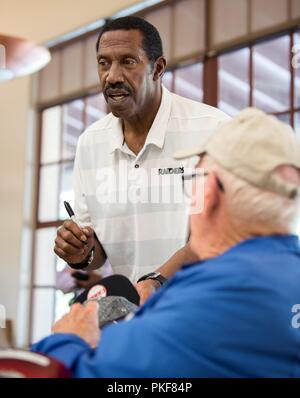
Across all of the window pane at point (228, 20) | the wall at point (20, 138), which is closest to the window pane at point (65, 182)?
the wall at point (20, 138)

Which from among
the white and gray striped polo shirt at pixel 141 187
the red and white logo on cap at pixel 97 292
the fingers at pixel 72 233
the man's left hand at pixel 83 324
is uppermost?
the white and gray striped polo shirt at pixel 141 187

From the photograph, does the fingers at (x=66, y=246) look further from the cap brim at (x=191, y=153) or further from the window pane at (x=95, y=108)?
the window pane at (x=95, y=108)

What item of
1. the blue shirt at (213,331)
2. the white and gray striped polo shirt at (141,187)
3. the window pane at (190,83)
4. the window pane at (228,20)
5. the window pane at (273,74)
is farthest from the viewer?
the window pane at (190,83)

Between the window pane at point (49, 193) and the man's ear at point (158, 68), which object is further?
the window pane at point (49, 193)

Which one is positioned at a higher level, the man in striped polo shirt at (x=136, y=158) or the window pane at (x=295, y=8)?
the window pane at (x=295, y=8)

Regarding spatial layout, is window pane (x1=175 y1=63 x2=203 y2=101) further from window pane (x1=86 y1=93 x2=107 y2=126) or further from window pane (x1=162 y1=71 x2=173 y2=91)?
window pane (x1=86 y1=93 x2=107 y2=126)

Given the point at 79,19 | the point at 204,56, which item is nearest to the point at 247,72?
the point at 204,56

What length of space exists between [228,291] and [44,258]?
2469 millimetres

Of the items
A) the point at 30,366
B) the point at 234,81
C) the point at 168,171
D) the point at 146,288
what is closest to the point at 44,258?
the point at 234,81

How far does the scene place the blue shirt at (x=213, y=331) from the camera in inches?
27.7

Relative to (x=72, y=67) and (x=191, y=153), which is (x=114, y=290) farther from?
(x=72, y=67)

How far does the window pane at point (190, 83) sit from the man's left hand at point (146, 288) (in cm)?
207

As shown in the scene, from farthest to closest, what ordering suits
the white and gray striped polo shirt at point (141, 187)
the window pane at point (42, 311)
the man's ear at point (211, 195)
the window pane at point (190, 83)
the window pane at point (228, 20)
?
the window pane at point (190, 83), the window pane at point (228, 20), the window pane at point (42, 311), the white and gray striped polo shirt at point (141, 187), the man's ear at point (211, 195)

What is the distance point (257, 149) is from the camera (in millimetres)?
789
